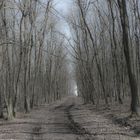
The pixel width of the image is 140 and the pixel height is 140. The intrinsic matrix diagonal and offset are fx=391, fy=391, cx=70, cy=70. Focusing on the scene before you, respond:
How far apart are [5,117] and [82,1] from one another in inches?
690

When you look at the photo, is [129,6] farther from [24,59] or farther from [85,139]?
[85,139]

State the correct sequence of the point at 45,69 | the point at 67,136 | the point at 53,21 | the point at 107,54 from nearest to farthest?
the point at 67,136 → the point at 53,21 → the point at 107,54 → the point at 45,69

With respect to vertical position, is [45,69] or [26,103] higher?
[45,69]

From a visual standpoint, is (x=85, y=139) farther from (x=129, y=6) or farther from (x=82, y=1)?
(x=129, y=6)

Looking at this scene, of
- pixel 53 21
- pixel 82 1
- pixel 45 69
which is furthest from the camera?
pixel 45 69

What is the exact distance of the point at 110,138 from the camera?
1290 cm

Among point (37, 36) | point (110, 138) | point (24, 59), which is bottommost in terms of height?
point (110, 138)

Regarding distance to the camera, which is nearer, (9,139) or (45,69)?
(9,139)

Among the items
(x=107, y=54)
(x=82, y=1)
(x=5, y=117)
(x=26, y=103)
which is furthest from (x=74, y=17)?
(x=5, y=117)

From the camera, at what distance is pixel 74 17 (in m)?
47.3

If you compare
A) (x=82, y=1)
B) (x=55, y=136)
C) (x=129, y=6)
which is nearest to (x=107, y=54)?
(x=129, y=6)

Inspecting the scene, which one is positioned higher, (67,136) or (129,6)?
(129,6)

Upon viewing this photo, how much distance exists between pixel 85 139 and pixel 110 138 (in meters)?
0.83

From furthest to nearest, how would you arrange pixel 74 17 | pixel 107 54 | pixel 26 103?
pixel 107 54
pixel 74 17
pixel 26 103
